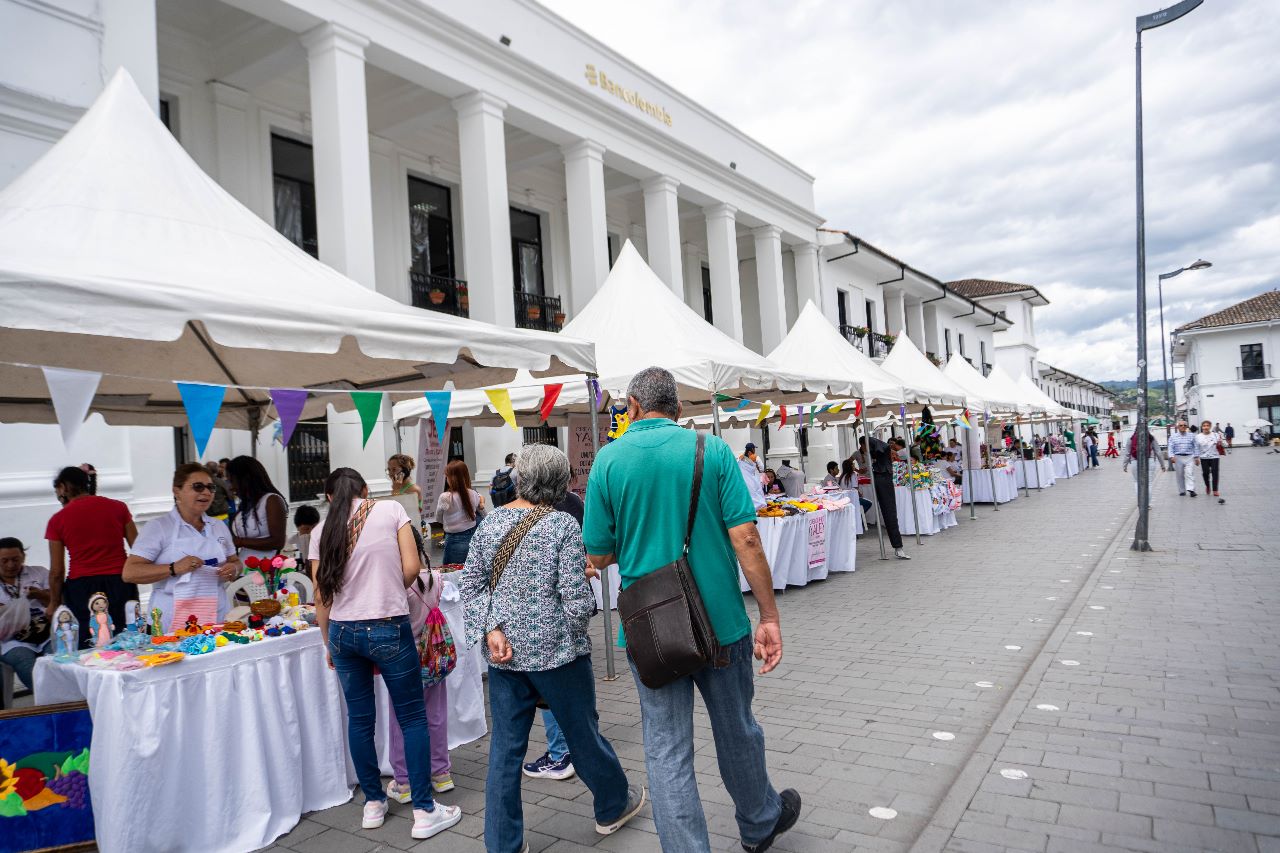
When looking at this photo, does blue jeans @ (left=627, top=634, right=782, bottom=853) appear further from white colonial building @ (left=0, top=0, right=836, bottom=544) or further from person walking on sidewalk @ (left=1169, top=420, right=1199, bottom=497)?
person walking on sidewalk @ (left=1169, top=420, right=1199, bottom=497)

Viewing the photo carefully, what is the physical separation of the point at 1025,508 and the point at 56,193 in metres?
18.1

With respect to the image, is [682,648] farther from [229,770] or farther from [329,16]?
[329,16]

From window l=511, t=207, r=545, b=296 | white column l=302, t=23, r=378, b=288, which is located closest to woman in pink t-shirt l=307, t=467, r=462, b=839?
white column l=302, t=23, r=378, b=288

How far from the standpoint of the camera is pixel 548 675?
313cm

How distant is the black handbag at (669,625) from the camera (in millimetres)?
2678

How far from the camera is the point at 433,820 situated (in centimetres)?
358

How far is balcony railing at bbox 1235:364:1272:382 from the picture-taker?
51531 millimetres

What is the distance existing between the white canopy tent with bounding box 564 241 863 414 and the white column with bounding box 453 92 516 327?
3.30 m

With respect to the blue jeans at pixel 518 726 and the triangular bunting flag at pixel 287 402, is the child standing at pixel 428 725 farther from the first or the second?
the triangular bunting flag at pixel 287 402

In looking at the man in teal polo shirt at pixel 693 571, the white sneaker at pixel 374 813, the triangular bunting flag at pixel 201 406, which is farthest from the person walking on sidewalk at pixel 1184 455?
the triangular bunting flag at pixel 201 406

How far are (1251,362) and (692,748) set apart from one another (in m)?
63.8

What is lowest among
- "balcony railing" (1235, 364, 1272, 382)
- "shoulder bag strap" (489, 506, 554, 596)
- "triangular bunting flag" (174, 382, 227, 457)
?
"shoulder bag strap" (489, 506, 554, 596)

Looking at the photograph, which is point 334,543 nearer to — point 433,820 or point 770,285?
point 433,820

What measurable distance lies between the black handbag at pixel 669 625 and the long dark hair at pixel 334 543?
4.61 feet
